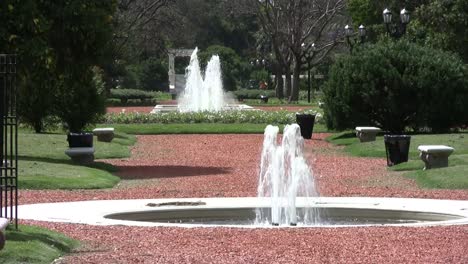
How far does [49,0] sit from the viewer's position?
873 inches

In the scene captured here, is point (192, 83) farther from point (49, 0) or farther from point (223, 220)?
point (223, 220)

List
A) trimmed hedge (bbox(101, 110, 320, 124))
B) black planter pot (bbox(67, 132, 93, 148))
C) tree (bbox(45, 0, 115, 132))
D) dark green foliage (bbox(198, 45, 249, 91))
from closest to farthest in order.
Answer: tree (bbox(45, 0, 115, 132))
black planter pot (bbox(67, 132, 93, 148))
trimmed hedge (bbox(101, 110, 320, 124))
dark green foliage (bbox(198, 45, 249, 91))

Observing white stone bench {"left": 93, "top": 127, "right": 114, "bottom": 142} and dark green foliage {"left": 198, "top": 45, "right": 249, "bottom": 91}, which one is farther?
dark green foliage {"left": 198, "top": 45, "right": 249, "bottom": 91}

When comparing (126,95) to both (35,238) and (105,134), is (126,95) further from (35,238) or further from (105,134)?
(35,238)

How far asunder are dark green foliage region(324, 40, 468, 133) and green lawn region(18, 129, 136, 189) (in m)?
7.62

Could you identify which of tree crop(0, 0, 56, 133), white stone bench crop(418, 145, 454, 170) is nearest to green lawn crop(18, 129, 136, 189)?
tree crop(0, 0, 56, 133)

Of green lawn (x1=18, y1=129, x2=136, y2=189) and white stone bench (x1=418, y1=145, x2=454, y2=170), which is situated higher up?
white stone bench (x1=418, y1=145, x2=454, y2=170)

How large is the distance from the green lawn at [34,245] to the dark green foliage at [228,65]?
81926 mm

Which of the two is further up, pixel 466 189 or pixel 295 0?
pixel 295 0

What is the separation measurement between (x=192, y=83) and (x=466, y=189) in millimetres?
42360

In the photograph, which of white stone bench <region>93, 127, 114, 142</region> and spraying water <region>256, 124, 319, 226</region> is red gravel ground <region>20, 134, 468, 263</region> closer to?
spraying water <region>256, 124, 319, 226</region>

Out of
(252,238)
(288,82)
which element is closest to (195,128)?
(252,238)

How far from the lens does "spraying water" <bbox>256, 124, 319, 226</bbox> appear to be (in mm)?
17469

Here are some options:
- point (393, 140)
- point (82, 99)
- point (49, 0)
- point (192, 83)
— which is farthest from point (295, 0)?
point (49, 0)
